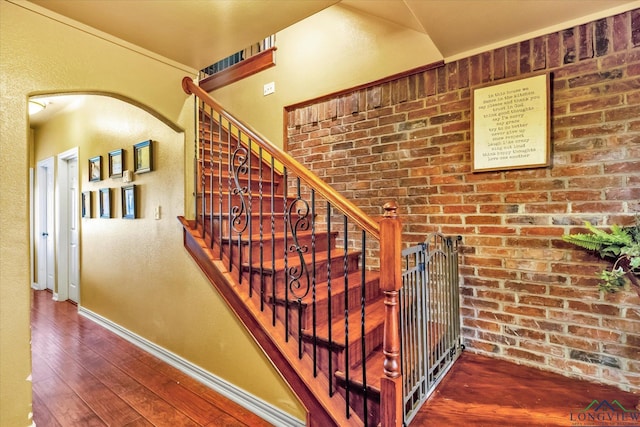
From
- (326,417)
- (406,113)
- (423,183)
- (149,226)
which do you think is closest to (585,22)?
(406,113)

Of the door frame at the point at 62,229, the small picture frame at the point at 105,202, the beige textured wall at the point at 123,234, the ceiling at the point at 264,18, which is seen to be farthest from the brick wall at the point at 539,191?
the door frame at the point at 62,229

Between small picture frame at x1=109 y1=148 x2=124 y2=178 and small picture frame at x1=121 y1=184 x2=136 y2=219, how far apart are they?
227 millimetres

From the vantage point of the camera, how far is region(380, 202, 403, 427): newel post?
4.25 feet

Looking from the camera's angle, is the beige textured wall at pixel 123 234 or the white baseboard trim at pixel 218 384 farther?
the white baseboard trim at pixel 218 384

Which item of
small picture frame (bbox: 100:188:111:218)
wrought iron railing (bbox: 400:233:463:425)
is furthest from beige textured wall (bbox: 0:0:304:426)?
wrought iron railing (bbox: 400:233:463:425)

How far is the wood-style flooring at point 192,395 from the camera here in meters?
1.50

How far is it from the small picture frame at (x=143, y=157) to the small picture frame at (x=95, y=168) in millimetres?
935

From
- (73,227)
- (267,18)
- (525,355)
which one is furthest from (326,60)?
(73,227)

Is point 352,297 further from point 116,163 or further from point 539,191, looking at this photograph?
point 116,163

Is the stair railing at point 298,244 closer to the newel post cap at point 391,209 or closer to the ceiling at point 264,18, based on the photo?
the newel post cap at point 391,209

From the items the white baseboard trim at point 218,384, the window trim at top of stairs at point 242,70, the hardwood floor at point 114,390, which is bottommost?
the hardwood floor at point 114,390

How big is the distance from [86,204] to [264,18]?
3.42 meters

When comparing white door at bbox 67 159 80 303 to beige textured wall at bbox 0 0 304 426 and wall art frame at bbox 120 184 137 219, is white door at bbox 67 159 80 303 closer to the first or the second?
beige textured wall at bbox 0 0 304 426

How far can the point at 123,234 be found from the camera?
3137 millimetres
